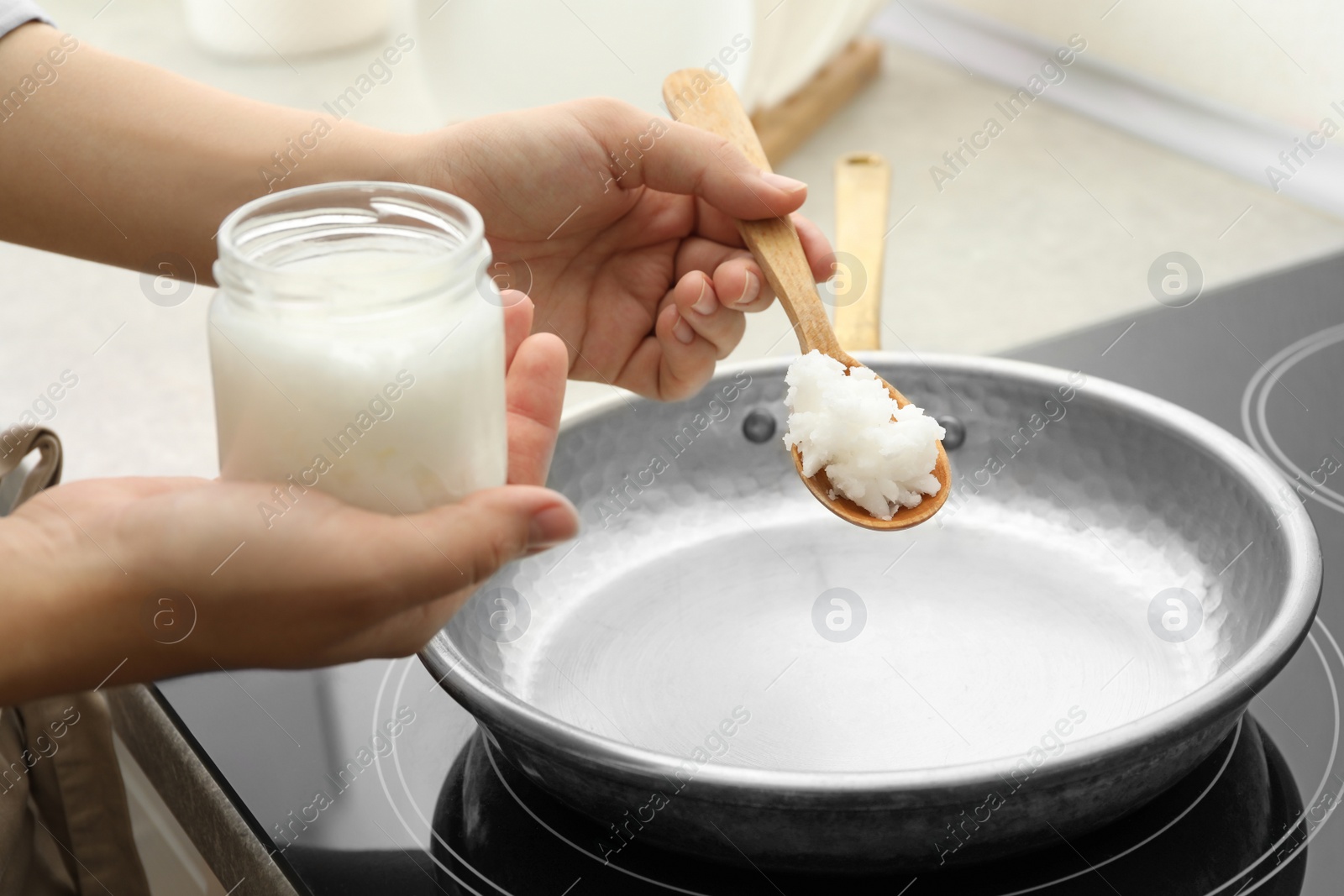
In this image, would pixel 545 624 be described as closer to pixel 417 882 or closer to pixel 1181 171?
pixel 417 882

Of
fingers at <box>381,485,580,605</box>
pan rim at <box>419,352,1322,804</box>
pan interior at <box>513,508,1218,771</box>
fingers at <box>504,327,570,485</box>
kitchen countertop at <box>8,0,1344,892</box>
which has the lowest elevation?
kitchen countertop at <box>8,0,1344,892</box>

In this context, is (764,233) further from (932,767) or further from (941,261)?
(941,261)

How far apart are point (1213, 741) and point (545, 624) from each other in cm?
27

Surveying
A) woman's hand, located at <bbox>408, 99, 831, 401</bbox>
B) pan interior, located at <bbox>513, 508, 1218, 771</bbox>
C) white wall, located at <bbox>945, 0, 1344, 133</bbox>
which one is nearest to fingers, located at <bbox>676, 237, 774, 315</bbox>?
woman's hand, located at <bbox>408, 99, 831, 401</bbox>

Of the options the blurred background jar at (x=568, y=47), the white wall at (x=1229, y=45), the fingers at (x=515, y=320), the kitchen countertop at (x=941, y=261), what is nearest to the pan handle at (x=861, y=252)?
the fingers at (x=515, y=320)

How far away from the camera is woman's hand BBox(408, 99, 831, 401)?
56 centimetres

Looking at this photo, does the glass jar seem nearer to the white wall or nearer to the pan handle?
the pan handle

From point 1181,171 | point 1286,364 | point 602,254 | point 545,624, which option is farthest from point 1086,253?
point 545,624

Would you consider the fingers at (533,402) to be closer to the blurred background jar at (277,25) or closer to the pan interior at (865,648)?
the pan interior at (865,648)

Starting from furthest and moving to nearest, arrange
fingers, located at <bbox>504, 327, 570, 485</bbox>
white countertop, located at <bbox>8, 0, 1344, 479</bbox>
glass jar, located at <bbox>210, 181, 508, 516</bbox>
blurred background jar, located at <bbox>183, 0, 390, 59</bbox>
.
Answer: blurred background jar, located at <bbox>183, 0, 390, 59</bbox> < white countertop, located at <bbox>8, 0, 1344, 479</bbox> < fingers, located at <bbox>504, 327, 570, 485</bbox> < glass jar, located at <bbox>210, 181, 508, 516</bbox>

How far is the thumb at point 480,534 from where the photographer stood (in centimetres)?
34

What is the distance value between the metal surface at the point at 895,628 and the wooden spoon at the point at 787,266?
0.05 metres

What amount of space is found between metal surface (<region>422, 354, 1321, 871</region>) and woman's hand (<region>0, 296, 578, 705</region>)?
0.07 m

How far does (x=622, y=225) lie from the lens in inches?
25.4
